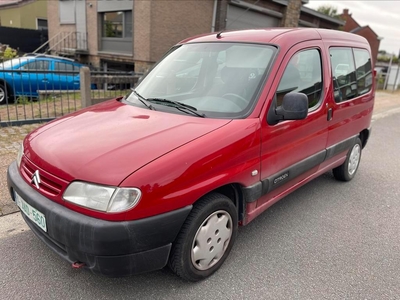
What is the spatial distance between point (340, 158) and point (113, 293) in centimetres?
318

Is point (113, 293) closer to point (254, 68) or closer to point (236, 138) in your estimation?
point (236, 138)

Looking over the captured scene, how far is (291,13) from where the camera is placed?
18.6 metres

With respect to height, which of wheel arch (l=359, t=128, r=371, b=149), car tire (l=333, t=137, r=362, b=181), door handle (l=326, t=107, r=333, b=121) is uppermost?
door handle (l=326, t=107, r=333, b=121)

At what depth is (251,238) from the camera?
3152 mm

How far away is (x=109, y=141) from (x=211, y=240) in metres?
1.05

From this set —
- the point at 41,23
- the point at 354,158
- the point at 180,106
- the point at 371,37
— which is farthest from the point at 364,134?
the point at 371,37

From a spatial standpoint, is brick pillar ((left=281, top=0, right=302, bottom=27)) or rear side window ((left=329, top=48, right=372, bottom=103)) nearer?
rear side window ((left=329, top=48, right=372, bottom=103))

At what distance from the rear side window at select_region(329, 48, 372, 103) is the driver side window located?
13.0 inches

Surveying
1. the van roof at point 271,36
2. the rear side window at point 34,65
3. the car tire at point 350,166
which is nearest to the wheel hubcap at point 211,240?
the van roof at point 271,36

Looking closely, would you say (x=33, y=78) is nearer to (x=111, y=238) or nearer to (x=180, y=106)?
(x=180, y=106)

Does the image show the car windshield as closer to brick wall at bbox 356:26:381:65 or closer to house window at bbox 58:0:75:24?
house window at bbox 58:0:75:24

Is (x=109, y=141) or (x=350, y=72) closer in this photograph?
(x=109, y=141)

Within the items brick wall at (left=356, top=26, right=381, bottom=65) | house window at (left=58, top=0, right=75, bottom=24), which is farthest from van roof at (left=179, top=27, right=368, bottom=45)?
brick wall at (left=356, top=26, right=381, bottom=65)

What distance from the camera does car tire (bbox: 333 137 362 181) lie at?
4447 mm
